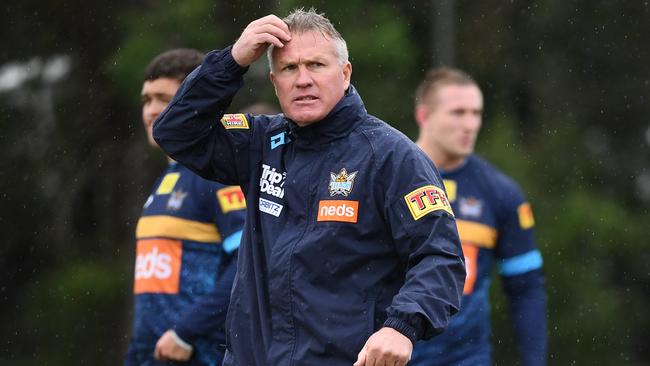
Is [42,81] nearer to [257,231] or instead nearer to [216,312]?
[216,312]

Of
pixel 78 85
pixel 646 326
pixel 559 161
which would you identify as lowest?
pixel 646 326

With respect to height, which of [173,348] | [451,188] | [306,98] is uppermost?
[306,98]

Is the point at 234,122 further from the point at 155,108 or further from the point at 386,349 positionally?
the point at 155,108

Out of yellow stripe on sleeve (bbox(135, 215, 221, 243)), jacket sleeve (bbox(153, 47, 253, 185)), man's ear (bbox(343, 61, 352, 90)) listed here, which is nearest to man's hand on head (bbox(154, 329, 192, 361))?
yellow stripe on sleeve (bbox(135, 215, 221, 243))

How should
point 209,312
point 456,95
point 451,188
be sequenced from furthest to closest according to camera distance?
1. point 456,95
2. point 451,188
3. point 209,312

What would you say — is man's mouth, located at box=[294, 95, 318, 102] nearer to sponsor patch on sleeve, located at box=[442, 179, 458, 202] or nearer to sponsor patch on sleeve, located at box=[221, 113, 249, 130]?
sponsor patch on sleeve, located at box=[221, 113, 249, 130]

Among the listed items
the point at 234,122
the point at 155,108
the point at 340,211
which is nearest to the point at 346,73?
the point at 234,122

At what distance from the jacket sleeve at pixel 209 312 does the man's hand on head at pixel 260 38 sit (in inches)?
57.7

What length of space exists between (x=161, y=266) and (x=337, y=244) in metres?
1.86

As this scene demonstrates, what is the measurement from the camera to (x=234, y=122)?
497 cm

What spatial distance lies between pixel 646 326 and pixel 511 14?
392 cm

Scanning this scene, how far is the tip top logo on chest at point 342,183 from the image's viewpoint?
4547 mm

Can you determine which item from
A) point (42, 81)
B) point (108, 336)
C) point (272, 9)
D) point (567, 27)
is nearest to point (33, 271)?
point (108, 336)

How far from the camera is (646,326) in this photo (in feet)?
49.6
